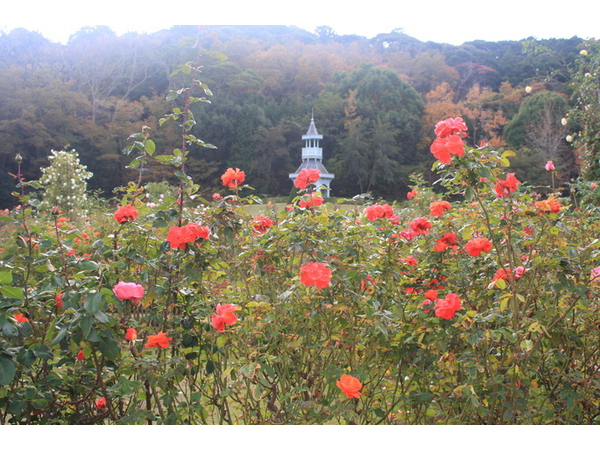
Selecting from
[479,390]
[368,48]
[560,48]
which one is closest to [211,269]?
[479,390]

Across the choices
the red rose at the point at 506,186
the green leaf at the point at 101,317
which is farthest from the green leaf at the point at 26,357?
the red rose at the point at 506,186

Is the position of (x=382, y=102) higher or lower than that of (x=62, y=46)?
lower

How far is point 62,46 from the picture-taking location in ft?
51.6

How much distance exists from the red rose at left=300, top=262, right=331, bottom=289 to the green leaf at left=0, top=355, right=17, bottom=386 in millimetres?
613

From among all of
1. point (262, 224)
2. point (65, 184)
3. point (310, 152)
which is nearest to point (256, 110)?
point (310, 152)

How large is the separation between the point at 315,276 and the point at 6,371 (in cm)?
65

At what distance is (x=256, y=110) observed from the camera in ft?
51.2

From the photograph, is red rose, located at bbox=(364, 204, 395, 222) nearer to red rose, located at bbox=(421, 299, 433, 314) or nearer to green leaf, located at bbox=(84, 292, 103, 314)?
red rose, located at bbox=(421, 299, 433, 314)

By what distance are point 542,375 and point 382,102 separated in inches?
637

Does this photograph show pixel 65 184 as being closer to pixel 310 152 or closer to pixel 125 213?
pixel 125 213

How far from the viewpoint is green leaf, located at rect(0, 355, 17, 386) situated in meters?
0.87

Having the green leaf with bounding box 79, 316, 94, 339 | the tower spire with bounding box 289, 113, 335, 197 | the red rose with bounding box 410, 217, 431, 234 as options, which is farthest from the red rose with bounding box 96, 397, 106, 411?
the tower spire with bounding box 289, 113, 335, 197

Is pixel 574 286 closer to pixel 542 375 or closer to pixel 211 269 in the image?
pixel 542 375

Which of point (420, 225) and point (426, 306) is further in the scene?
point (420, 225)
